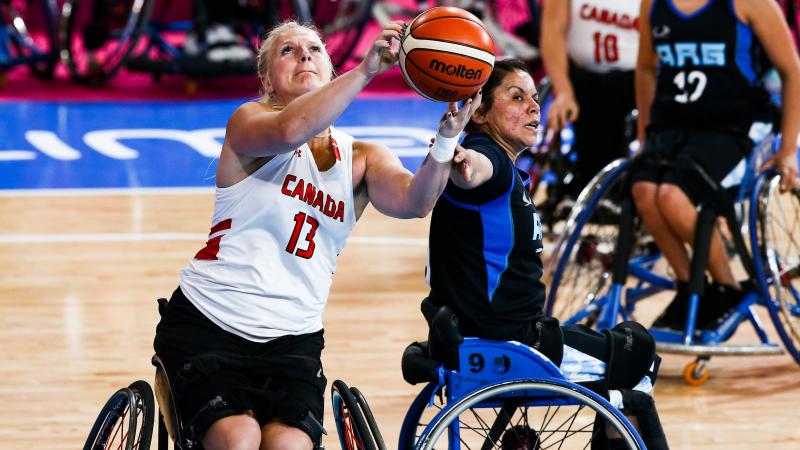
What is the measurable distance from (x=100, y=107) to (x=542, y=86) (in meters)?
4.55

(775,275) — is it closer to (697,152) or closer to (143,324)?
(697,152)

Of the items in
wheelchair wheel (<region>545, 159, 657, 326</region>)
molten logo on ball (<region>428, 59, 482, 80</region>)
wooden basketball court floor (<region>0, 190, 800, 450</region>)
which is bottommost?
wooden basketball court floor (<region>0, 190, 800, 450</region>)

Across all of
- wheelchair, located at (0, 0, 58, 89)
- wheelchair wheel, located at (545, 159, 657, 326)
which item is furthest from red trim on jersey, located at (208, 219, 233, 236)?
wheelchair, located at (0, 0, 58, 89)

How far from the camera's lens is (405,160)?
808 cm

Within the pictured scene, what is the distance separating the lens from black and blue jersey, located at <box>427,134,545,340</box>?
3.09 meters

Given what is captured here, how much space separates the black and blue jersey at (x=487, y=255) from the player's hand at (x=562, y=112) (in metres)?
2.15

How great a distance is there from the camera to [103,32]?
10203 mm

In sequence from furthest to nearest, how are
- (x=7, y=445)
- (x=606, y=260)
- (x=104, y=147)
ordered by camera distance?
(x=104, y=147) < (x=606, y=260) < (x=7, y=445)

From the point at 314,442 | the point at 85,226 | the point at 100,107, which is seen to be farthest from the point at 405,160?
the point at 314,442

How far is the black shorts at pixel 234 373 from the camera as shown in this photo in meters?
2.99

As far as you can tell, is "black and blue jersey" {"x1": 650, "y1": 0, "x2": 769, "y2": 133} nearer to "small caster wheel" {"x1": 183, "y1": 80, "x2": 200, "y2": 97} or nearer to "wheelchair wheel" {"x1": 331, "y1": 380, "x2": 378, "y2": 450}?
"wheelchair wheel" {"x1": 331, "y1": 380, "x2": 378, "y2": 450}

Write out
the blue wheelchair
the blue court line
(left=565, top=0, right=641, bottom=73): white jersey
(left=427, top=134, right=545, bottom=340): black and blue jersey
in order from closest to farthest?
the blue wheelchair → (left=427, top=134, right=545, bottom=340): black and blue jersey → (left=565, top=0, right=641, bottom=73): white jersey → the blue court line

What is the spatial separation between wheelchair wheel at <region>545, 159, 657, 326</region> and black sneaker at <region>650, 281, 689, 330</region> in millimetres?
295

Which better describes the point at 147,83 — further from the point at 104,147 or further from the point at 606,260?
the point at 606,260
